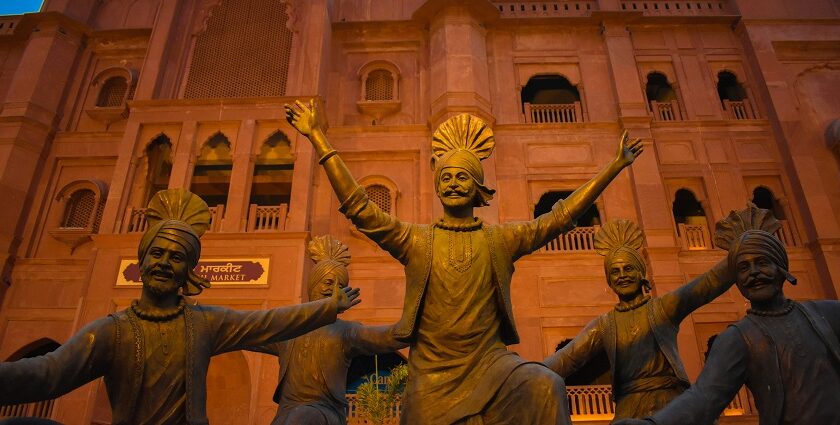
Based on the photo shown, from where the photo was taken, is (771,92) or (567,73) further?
(567,73)

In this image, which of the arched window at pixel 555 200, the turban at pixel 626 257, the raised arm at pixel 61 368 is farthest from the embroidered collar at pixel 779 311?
the arched window at pixel 555 200

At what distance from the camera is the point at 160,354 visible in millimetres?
2379

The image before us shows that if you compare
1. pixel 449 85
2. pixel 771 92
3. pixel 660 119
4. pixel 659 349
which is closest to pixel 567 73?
pixel 660 119

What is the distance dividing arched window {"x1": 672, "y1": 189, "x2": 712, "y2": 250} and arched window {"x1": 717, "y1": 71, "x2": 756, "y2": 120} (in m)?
2.28

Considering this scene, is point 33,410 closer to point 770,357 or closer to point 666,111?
point 770,357

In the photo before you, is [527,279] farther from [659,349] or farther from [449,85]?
[659,349]

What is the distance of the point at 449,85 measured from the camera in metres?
12.5

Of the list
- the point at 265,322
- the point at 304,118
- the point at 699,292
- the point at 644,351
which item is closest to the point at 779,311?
the point at 699,292

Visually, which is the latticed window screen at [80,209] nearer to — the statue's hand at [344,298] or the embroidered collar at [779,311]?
the statue's hand at [344,298]

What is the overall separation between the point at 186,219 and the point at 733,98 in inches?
594

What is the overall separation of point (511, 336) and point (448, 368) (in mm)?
395

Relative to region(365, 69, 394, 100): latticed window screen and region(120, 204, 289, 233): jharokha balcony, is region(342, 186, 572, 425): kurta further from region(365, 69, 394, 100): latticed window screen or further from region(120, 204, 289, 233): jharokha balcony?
region(365, 69, 394, 100): latticed window screen

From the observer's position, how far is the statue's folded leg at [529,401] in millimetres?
2086

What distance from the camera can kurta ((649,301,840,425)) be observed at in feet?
6.89
